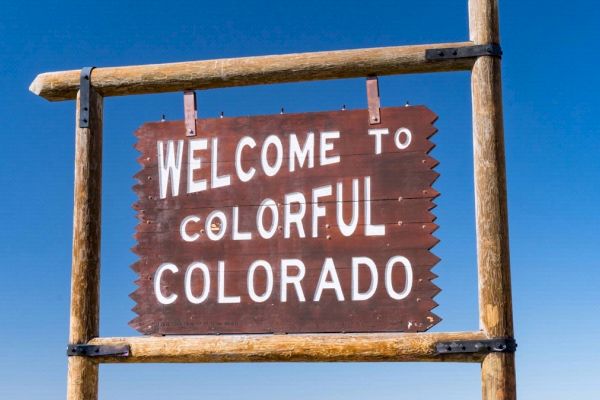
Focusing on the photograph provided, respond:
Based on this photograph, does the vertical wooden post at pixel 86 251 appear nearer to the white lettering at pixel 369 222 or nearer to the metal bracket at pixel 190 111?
the metal bracket at pixel 190 111

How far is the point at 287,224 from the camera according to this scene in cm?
590

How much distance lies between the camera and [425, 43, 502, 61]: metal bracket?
19.1 ft

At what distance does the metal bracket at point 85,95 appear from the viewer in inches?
250

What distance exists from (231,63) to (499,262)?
2203 mm

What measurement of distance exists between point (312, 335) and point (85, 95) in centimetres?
233

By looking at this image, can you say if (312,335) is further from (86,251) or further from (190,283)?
(86,251)

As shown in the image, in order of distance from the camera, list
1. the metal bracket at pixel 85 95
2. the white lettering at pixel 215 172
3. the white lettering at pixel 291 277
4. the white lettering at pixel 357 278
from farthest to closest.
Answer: the metal bracket at pixel 85 95, the white lettering at pixel 215 172, the white lettering at pixel 291 277, the white lettering at pixel 357 278

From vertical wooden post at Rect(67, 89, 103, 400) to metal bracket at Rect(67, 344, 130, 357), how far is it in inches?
1.5

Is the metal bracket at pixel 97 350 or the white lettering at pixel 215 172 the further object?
the white lettering at pixel 215 172

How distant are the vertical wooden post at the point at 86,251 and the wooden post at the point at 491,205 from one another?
254 cm

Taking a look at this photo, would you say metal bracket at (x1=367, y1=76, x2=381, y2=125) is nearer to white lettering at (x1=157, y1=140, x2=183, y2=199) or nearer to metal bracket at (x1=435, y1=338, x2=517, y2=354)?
white lettering at (x1=157, y1=140, x2=183, y2=199)

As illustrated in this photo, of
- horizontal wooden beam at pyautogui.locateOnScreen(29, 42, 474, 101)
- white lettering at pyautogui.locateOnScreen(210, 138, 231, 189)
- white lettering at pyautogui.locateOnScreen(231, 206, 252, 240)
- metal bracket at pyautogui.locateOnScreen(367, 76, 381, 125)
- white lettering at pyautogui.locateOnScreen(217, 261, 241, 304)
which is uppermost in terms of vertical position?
horizontal wooden beam at pyautogui.locateOnScreen(29, 42, 474, 101)

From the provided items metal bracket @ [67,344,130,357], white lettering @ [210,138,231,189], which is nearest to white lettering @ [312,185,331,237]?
white lettering @ [210,138,231,189]

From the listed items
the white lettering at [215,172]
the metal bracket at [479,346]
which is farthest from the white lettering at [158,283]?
the metal bracket at [479,346]
